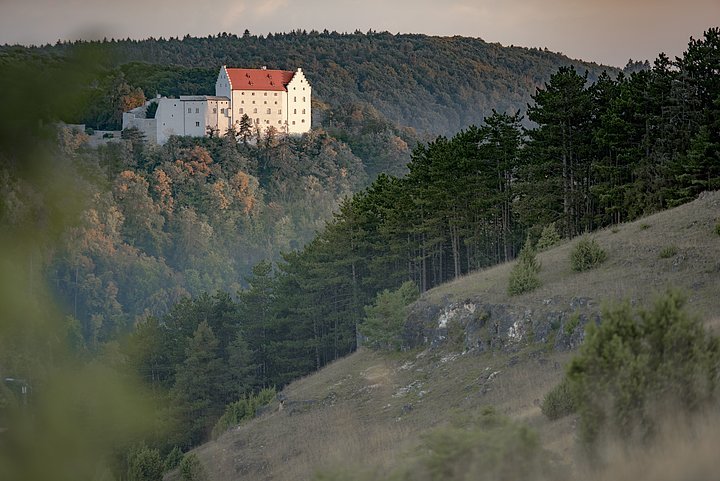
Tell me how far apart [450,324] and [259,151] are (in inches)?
4213

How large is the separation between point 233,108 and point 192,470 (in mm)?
111073

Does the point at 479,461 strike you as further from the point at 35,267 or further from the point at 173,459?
the point at 173,459

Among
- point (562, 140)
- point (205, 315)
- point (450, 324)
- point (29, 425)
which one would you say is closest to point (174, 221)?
point (205, 315)

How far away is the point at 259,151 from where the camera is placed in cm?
13188

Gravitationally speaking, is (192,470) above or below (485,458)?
below

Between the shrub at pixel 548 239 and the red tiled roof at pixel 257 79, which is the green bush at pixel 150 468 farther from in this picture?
the red tiled roof at pixel 257 79

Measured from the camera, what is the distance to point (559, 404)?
500 inches

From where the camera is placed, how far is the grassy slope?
64.2 ft

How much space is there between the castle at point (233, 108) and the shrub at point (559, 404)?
118440 mm

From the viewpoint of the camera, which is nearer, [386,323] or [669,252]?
[669,252]

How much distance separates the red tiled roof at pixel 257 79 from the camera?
5138 inches

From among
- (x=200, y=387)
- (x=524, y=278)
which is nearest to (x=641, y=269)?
(x=524, y=278)

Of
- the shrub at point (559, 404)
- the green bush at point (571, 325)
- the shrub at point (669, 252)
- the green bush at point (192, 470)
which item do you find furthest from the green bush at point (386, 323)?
the shrub at point (559, 404)

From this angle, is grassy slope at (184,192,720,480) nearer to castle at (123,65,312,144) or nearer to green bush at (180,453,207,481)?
→ green bush at (180,453,207,481)
